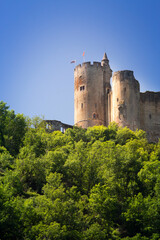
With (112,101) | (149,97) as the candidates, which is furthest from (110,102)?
(149,97)

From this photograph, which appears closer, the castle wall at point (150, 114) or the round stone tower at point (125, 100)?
the round stone tower at point (125, 100)

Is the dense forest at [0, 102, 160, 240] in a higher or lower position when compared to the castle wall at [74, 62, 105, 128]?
lower

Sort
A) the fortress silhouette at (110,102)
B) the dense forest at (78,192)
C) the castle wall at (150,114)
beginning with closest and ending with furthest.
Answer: the dense forest at (78,192), the fortress silhouette at (110,102), the castle wall at (150,114)

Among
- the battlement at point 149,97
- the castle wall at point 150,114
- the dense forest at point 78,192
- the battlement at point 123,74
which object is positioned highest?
the battlement at point 123,74

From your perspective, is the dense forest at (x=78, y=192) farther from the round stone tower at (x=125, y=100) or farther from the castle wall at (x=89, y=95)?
the castle wall at (x=89, y=95)

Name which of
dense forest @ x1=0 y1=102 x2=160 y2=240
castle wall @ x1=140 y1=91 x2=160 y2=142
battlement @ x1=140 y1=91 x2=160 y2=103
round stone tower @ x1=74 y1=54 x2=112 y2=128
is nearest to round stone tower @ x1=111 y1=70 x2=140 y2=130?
castle wall @ x1=140 y1=91 x2=160 y2=142

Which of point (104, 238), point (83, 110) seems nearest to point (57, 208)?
point (104, 238)

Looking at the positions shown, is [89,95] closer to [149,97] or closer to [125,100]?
[125,100]

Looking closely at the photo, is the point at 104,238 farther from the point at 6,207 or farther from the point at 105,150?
the point at 105,150

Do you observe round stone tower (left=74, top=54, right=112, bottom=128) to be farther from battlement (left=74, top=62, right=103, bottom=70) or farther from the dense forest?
the dense forest

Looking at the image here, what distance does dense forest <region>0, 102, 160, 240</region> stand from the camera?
4325 cm

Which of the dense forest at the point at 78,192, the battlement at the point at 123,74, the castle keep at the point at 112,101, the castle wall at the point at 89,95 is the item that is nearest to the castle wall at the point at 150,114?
the castle keep at the point at 112,101

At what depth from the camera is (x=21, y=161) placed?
56.0 meters

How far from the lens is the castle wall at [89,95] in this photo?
3191 inches
